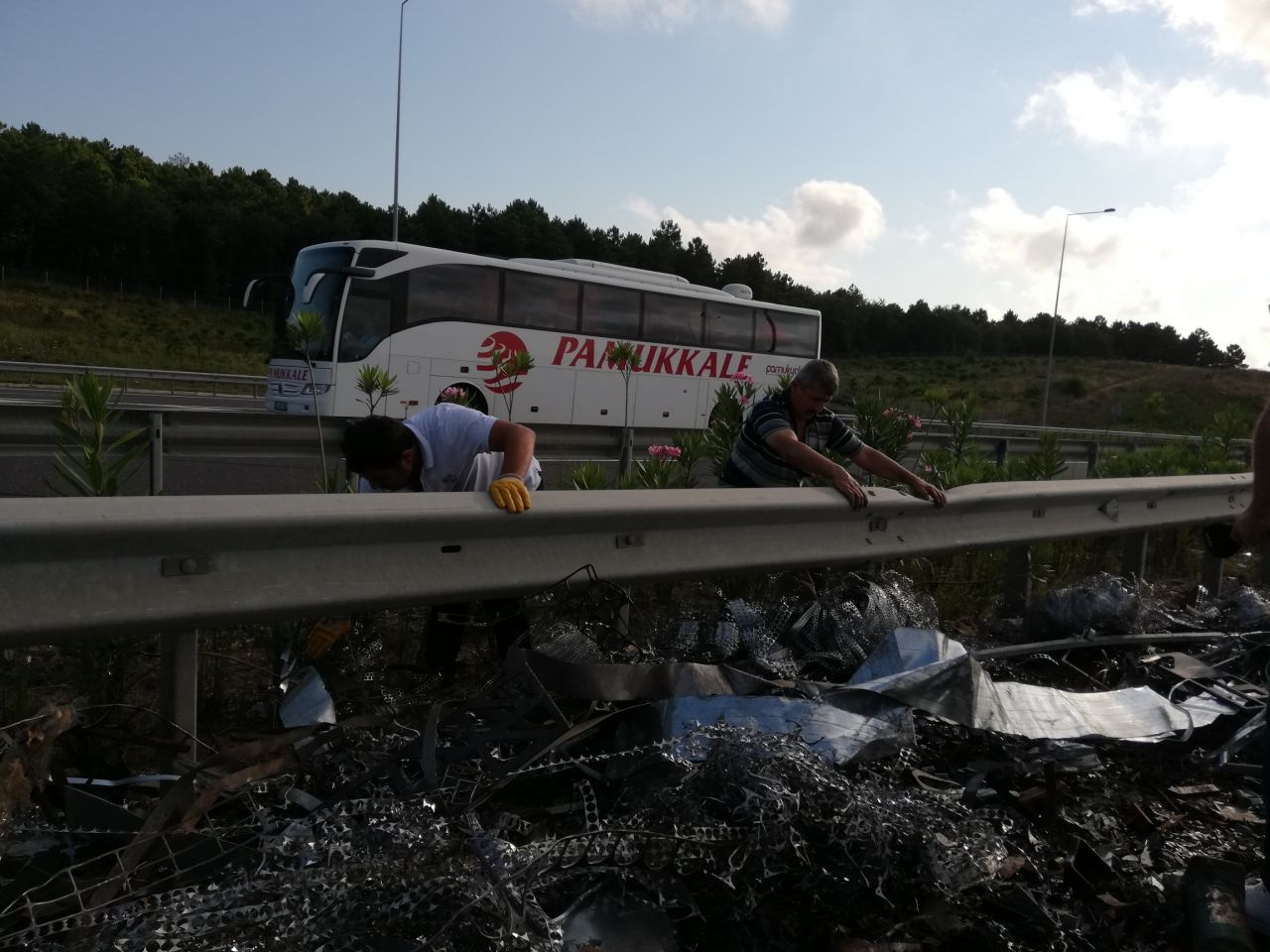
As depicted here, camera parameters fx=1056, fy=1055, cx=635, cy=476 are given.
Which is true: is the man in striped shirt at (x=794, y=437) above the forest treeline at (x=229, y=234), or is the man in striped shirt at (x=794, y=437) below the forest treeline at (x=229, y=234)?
below

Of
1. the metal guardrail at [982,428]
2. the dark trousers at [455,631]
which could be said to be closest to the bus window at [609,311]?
the metal guardrail at [982,428]

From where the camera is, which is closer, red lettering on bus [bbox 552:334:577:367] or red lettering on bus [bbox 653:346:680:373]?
red lettering on bus [bbox 552:334:577:367]

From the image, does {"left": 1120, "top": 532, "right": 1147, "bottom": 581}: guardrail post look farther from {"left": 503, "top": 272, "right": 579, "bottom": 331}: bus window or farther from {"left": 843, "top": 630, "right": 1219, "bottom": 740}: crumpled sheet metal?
{"left": 503, "top": 272, "right": 579, "bottom": 331}: bus window

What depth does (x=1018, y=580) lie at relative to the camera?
5.31 m

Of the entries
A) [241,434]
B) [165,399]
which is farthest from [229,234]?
[241,434]

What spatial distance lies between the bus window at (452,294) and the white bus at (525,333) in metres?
0.02

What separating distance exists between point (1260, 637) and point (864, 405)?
3.00 m

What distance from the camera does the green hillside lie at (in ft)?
138

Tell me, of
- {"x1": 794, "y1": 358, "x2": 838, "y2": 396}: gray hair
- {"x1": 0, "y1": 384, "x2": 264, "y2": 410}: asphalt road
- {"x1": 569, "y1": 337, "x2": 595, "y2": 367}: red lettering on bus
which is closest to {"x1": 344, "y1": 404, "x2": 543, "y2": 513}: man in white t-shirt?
{"x1": 794, "y1": 358, "x2": 838, "y2": 396}: gray hair

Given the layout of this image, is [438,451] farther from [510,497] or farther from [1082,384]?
[1082,384]

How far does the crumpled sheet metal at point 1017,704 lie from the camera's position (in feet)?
10.0

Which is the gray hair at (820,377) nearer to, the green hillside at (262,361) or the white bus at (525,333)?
the white bus at (525,333)

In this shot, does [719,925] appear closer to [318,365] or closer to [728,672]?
[728,672]

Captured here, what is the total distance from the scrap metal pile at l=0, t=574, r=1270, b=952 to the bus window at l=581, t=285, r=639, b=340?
19452mm
